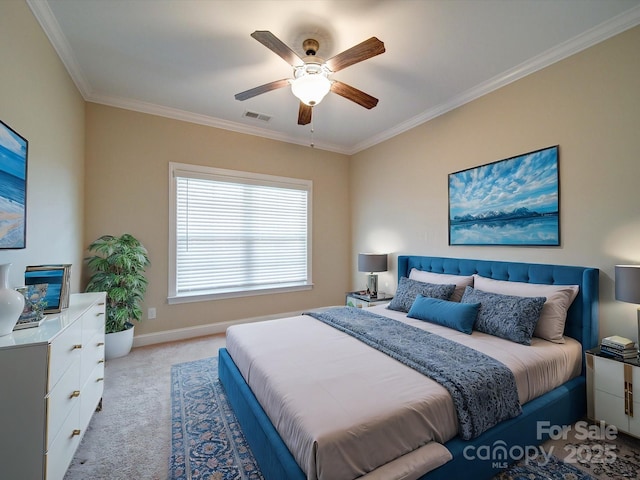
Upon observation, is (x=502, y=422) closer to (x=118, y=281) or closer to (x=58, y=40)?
(x=118, y=281)

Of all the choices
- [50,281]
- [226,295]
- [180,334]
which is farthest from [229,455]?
[226,295]

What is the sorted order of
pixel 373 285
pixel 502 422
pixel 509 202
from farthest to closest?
pixel 373 285 < pixel 509 202 < pixel 502 422

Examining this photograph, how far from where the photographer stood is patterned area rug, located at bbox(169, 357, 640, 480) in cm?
162

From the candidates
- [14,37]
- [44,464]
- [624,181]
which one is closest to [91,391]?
[44,464]

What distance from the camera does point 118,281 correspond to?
9.88ft

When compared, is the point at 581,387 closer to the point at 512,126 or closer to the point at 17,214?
the point at 512,126

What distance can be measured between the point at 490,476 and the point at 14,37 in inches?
152

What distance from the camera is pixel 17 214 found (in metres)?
1.79

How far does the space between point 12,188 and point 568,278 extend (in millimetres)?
4055

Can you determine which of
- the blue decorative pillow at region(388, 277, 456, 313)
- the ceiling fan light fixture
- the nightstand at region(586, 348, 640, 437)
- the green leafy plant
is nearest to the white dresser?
the green leafy plant

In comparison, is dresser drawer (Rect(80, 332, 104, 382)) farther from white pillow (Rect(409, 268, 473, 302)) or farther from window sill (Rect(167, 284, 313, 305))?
white pillow (Rect(409, 268, 473, 302))

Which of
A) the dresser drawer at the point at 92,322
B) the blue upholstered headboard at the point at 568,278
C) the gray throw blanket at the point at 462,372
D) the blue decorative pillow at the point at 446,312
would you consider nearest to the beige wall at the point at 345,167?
the blue upholstered headboard at the point at 568,278

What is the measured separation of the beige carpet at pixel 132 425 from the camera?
65.4 inches

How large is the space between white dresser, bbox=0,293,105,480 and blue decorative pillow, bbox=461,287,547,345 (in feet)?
9.32
